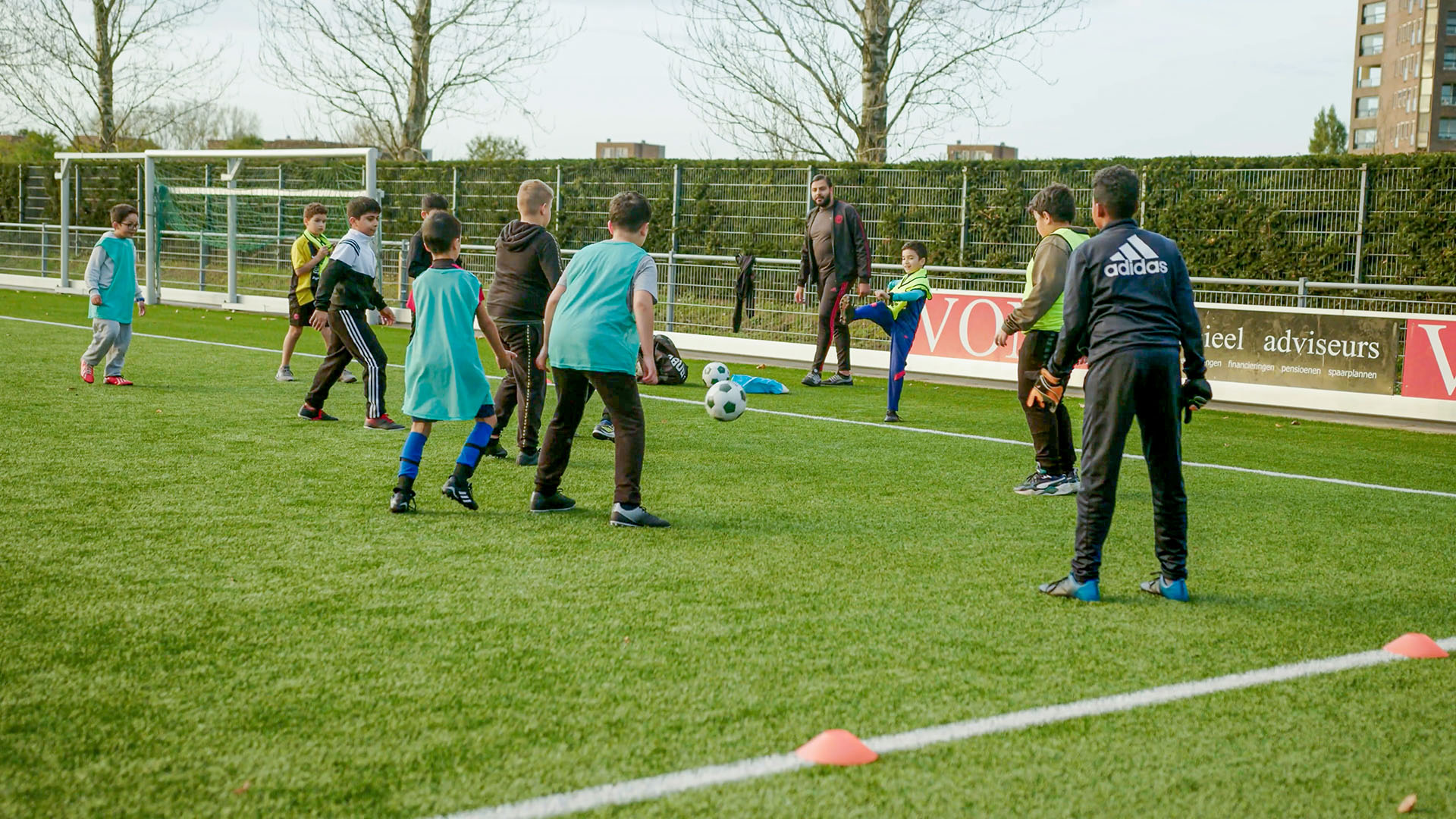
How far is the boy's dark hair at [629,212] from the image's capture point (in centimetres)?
663

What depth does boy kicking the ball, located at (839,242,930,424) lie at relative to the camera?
36.4 feet

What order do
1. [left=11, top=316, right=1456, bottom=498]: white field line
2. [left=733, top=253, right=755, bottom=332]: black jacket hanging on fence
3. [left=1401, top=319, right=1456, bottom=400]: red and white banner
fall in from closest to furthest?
[left=11, top=316, right=1456, bottom=498]: white field line, [left=1401, top=319, right=1456, bottom=400]: red and white banner, [left=733, top=253, right=755, bottom=332]: black jacket hanging on fence

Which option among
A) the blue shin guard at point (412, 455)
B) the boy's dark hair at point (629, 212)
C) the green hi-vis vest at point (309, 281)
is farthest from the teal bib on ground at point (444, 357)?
the green hi-vis vest at point (309, 281)

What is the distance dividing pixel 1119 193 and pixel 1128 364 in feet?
2.40

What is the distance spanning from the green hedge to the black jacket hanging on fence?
295 centimetres

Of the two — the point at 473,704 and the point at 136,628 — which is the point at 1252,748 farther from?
the point at 136,628

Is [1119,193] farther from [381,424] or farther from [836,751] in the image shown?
[381,424]

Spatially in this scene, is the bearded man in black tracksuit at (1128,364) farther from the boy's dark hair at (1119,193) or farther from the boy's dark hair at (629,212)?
the boy's dark hair at (629,212)

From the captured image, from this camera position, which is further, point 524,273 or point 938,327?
point 938,327

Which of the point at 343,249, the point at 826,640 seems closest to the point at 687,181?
the point at 343,249

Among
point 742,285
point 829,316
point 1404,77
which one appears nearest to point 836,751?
point 829,316

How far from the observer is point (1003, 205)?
19359mm

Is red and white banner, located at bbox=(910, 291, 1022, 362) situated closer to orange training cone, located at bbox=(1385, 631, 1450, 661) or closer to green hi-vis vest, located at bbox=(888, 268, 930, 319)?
green hi-vis vest, located at bbox=(888, 268, 930, 319)

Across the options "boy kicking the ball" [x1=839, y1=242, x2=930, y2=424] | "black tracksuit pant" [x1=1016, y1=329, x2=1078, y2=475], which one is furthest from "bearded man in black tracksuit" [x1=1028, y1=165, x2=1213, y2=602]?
"boy kicking the ball" [x1=839, y1=242, x2=930, y2=424]
